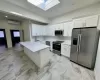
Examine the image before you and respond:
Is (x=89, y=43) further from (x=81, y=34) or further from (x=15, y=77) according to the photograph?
(x=15, y=77)

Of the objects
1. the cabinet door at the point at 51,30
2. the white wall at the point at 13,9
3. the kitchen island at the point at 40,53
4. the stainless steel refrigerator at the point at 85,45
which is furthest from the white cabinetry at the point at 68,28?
the white wall at the point at 13,9

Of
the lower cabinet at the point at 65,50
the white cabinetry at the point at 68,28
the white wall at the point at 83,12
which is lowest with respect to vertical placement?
the lower cabinet at the point at 65,50

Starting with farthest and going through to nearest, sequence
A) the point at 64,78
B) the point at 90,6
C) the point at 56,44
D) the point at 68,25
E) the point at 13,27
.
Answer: the point at 13,27 → the point at 56,44 → the point at 68,25 → the point at 90,6 → the point at 64,78

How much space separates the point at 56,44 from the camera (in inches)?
151

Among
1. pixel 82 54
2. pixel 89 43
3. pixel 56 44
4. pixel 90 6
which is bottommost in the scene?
pixel 82 54

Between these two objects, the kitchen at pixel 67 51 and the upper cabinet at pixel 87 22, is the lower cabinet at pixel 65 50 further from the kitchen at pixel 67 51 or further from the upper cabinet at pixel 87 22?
the upper cabinet at pixel 87 22

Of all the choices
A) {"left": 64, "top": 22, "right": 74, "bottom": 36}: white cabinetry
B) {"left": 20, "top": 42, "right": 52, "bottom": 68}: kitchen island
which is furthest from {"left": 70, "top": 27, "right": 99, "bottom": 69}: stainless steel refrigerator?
{"left": 20, "top": 42, "right": 52, "bottom": 68}: kitchen island

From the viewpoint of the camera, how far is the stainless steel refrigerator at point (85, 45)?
85.4 inches

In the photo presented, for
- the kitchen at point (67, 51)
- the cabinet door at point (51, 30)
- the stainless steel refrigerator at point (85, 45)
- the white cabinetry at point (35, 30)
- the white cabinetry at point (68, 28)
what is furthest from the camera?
the cabinet door at point (51, 30)

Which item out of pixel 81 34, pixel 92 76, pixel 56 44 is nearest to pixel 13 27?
pixel 56 44

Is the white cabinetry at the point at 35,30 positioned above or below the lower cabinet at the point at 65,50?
above

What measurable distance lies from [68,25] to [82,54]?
6.32 feet

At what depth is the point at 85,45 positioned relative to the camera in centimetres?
237

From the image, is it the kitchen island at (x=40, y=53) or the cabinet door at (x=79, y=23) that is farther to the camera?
the cabinet door at (x=79, y=23)
